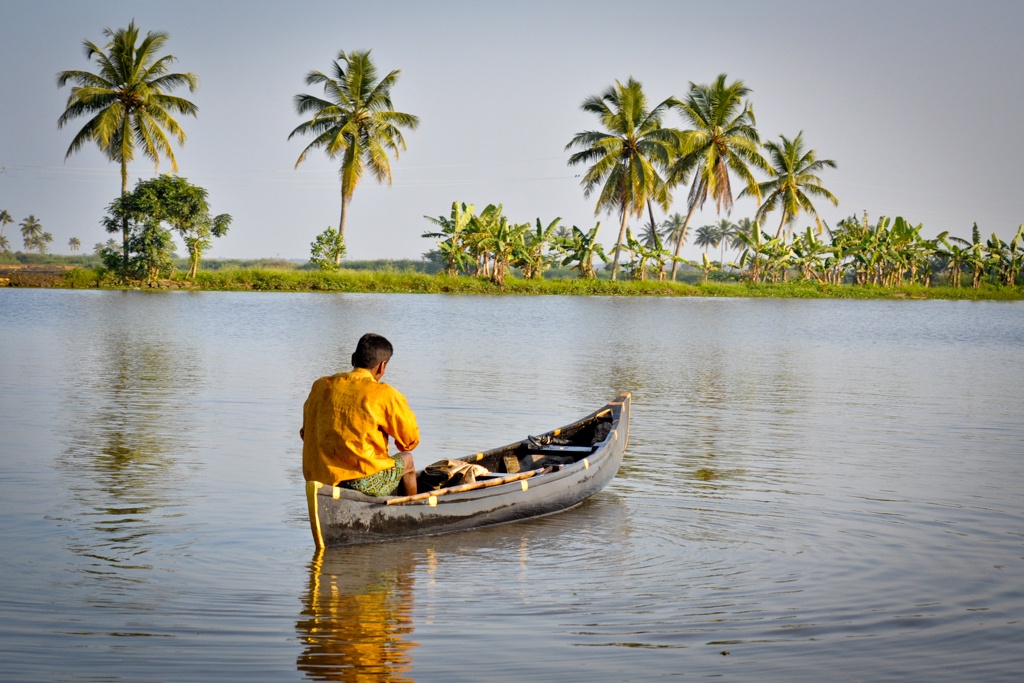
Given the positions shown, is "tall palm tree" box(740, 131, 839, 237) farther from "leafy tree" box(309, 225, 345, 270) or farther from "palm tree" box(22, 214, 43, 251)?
"palm tree" box(22, 214, 43, 251)

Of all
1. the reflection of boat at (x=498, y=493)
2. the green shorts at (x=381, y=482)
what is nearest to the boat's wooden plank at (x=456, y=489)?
the reflection of boat at (x=498, y=493)

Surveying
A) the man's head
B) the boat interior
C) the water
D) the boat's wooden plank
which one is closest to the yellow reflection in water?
the water

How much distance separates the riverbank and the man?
1461 inches

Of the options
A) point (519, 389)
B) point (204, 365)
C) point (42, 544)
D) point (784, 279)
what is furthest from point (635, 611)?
point (784, 279)

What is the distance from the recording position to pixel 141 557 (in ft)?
20.6

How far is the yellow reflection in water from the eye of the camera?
4695mm

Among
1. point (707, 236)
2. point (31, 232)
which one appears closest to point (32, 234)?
point (31, 232)

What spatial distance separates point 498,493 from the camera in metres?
7.07

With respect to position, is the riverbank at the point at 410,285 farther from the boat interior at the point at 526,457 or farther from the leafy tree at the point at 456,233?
the boat interior at the point at 526,457

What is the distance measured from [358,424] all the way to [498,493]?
1.24 metres

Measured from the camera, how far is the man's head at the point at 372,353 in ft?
20.4

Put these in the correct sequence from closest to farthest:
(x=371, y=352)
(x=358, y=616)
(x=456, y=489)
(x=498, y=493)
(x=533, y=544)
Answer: (x=358, y=616)
(x=371, y=352)
(x=456, y=489)
(x=533, y=544)
(x=498, y=493)

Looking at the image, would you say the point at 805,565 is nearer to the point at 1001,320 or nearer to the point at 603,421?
the point at 603,421

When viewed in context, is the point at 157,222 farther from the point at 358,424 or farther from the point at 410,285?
the point at 358,424
